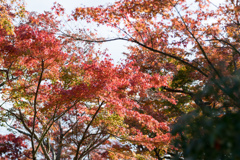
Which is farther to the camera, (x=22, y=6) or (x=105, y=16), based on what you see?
(x=22, y=6)

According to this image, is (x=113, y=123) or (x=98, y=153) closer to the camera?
(x=113, y=123)

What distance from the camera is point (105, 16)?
638cm

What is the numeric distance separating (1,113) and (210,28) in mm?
10274

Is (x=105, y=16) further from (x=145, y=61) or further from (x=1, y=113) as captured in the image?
(x=1, y=113)

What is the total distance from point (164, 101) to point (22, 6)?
8.48m

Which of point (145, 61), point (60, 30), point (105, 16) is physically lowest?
point (60, 30)

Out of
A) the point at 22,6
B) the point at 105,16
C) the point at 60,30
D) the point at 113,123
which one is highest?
the point at 22,6

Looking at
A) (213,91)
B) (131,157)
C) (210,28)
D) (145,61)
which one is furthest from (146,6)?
(131,157)

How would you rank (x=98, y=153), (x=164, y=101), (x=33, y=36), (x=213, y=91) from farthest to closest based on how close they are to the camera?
(x=98, y=153) < (x=164, y=101) < (x=33, y=36) < (x=213, y=91)

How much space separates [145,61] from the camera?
9805 mm

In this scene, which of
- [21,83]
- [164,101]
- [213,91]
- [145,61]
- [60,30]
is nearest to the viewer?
[213,91]

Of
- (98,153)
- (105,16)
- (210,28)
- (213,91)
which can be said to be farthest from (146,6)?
(98,153)

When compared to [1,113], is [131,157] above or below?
below

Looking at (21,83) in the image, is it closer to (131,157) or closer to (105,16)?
(105,16)
